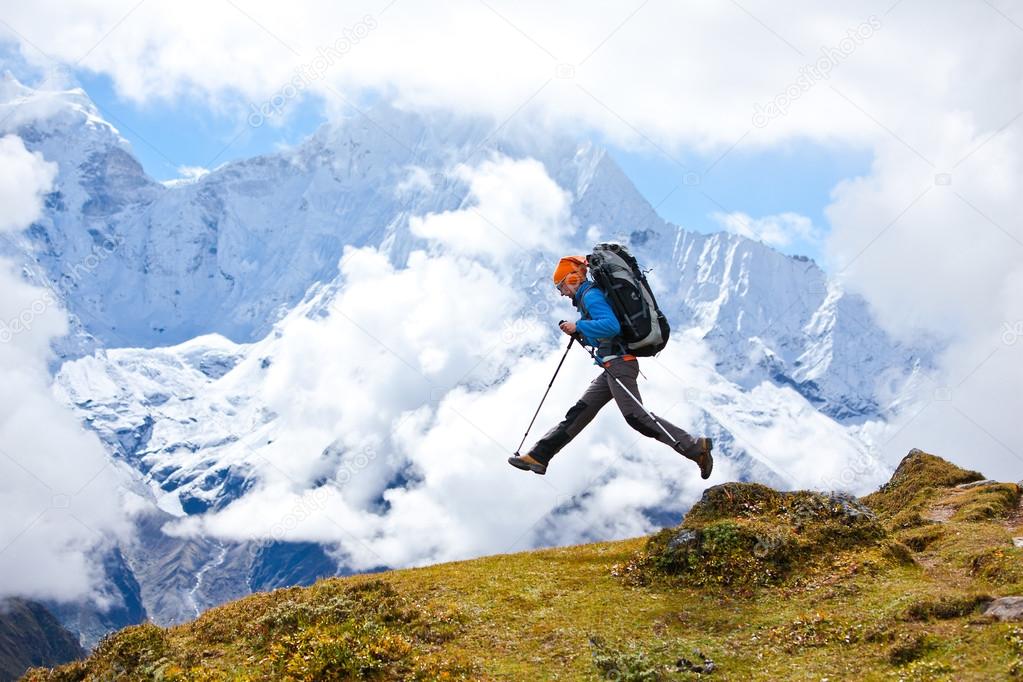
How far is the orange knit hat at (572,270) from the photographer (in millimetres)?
16891

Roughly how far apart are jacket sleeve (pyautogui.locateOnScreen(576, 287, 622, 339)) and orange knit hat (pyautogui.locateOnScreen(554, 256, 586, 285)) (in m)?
0.59

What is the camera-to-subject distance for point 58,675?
14711 mm

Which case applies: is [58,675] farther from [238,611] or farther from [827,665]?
[827,665]

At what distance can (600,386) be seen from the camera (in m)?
16.9

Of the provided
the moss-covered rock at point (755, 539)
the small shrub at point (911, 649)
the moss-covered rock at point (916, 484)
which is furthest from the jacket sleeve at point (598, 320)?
the moss-covered rock at point (916, 484)

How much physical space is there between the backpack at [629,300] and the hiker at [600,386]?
169mm

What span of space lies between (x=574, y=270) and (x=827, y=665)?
27.4 feet

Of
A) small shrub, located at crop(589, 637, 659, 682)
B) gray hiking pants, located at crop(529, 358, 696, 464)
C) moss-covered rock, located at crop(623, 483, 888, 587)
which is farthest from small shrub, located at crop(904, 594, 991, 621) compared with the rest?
gray hiking pants, located at crop(529, 358, 696, 464)

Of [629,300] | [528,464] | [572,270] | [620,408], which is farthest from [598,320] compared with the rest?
[528,464]

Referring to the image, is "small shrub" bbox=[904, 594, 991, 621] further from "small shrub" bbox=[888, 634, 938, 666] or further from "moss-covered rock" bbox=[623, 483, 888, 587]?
"moss-covered rock" bbox=[623, 483, 888, 587]

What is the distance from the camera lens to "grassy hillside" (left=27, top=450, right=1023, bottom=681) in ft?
41.9

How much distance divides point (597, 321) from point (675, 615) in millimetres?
5549

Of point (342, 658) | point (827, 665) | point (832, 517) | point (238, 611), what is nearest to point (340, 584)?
point (238, 611)

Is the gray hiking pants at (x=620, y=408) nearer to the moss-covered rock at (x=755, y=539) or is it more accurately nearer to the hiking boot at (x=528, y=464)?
the hiking boot at (x=528, y=464)
